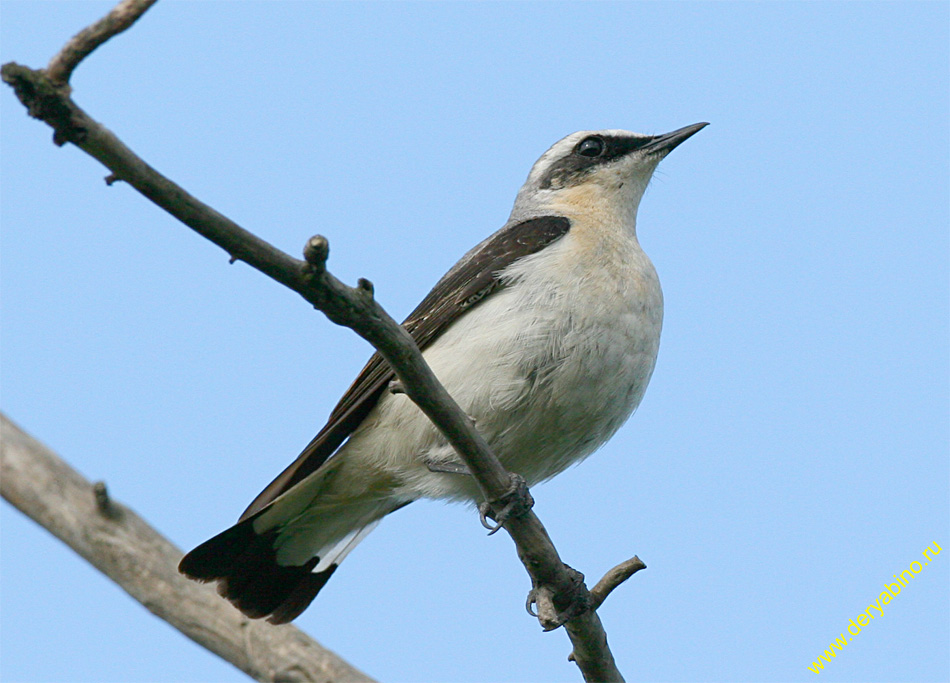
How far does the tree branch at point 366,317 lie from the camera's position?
2979mm

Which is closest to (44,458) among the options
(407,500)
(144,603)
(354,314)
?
(144,603)

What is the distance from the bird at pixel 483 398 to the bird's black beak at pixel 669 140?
2.61 ft

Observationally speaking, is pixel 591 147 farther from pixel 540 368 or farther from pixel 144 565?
pixel 144 565

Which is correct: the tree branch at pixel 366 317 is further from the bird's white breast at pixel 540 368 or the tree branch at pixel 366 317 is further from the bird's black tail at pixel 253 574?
the bird's black tail at pixel 253 574

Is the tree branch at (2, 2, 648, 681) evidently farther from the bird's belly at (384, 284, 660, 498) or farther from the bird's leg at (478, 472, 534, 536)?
the bird's belly at (384, 284, 660, 498)

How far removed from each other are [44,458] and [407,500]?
2432 millimetres

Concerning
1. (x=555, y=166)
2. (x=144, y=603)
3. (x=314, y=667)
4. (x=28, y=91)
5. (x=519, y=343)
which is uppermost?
(x=555, y=166)

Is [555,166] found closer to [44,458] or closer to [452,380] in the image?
[452,380]

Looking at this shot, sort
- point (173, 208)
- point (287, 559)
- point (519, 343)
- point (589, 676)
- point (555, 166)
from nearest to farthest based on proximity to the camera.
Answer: point (173, 208)
point (589, 676)
point (519, 343)
point (287, 559)
point (555, 166)

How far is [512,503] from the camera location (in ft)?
15.4

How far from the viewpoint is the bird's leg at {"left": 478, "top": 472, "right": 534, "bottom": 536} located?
466 centimetres

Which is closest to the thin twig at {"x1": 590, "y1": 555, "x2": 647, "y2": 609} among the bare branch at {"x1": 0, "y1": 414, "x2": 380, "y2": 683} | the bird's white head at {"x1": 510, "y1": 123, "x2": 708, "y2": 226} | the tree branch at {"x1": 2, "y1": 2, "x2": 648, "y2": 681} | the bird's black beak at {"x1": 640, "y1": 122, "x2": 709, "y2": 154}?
the tree branch at {"x1": 2, "y1": 2, "x2": 648, "y2": 681}

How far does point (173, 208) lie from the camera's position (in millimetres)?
3191

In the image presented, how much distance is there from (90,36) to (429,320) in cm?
323
